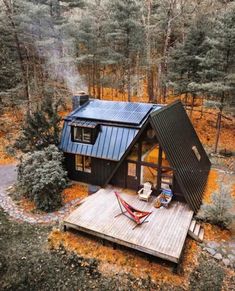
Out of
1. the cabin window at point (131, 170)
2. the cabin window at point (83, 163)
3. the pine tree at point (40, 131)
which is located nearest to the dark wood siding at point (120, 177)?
the cabin window at point (131, 170)

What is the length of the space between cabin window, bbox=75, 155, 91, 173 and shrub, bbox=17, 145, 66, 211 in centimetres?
89

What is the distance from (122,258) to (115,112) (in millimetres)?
6319

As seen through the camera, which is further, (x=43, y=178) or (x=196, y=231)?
(x=43, y=178)

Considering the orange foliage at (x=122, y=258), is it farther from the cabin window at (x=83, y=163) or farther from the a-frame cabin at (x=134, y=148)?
the cabin window at (x=83, y=163)

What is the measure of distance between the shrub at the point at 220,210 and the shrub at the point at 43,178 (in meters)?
5.58

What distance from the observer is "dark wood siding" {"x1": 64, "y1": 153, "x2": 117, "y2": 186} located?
9773 mm

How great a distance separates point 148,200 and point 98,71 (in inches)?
622

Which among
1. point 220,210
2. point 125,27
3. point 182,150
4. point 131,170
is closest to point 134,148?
point 131,170

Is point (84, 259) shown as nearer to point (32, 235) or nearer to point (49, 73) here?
point (32, 235)

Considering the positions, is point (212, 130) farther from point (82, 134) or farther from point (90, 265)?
point (90, 265)

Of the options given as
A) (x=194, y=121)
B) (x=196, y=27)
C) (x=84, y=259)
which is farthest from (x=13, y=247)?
(x=196, y=27)

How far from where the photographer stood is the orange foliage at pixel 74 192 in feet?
31.7

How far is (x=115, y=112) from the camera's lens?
1051 centimetres

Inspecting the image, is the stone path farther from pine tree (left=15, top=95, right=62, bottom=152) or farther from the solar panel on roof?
pine tree (left=15, top=95, right=62, bottom=152)
